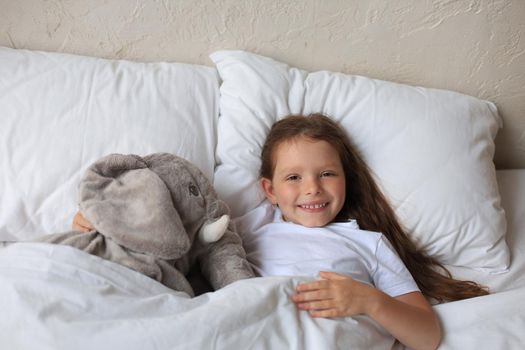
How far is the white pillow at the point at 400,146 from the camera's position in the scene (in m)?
1.10

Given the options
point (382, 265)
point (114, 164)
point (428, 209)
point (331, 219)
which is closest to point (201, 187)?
point (114, 164)

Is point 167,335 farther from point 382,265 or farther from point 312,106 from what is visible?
point 312,106

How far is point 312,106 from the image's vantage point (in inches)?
46.1

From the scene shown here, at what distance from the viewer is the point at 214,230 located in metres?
0.86

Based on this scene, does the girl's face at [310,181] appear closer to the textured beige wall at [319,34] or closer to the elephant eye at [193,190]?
the elephant eye at [193,190]

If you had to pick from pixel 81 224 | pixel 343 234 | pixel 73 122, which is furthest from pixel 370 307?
pixel 73 122

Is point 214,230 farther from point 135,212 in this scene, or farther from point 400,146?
point 400,146

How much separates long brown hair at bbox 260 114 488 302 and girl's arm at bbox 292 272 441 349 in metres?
0.18

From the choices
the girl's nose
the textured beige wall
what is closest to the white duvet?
the girl's nose

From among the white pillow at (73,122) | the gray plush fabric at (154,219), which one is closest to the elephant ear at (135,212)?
the gray plush fabric at (154,219)

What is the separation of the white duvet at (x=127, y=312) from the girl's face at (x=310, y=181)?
9.4 inches

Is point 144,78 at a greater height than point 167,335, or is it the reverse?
point 144,78

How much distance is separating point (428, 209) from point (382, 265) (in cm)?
20

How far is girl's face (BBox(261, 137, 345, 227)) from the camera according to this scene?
1.00 m
